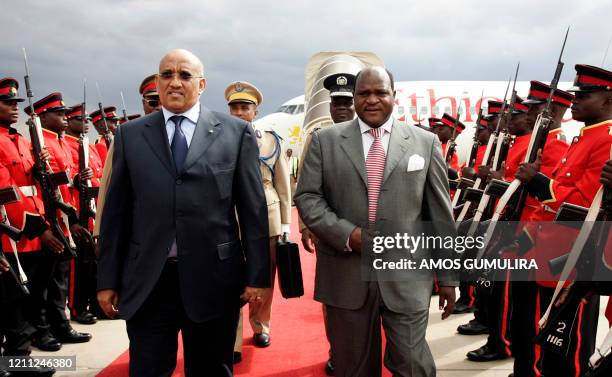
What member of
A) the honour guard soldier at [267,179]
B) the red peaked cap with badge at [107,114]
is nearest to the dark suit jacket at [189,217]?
the honour guard soldier at [267,179]

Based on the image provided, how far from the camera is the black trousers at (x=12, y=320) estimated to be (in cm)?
412

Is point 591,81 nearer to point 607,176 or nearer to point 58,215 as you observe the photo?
point 607,176

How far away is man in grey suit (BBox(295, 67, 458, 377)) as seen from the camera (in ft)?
8.41

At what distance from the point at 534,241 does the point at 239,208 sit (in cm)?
219

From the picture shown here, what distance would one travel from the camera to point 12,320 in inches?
165

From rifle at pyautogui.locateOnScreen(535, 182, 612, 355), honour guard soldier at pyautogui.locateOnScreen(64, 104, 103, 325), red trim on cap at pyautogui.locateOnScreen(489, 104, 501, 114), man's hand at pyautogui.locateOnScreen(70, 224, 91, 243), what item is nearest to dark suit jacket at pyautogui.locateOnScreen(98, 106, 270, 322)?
rifle at pyautogui.locateOnScreen(535, 182, 612, 355)

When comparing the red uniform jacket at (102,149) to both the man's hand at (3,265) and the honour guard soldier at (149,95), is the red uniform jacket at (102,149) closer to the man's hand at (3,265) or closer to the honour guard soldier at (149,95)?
the honour guard soldier at (149,95)

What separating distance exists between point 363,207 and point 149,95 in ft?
9.88

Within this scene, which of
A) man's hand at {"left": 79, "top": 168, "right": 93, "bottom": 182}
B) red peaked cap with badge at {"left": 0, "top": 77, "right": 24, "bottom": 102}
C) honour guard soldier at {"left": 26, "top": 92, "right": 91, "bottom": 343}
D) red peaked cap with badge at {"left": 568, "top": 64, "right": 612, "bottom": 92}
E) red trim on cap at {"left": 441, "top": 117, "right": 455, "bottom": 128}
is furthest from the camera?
red trim on cap at {"left": 441, "top": 117, "right": 455, "bottom": 128}

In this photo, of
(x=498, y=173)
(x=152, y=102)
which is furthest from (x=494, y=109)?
(x=152, y=102)

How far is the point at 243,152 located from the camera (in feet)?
8.55

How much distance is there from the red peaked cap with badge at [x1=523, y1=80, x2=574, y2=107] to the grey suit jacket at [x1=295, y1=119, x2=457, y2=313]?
2125 millimetres

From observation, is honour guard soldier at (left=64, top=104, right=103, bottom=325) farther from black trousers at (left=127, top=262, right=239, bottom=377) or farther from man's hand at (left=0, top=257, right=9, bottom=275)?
black trousers at (left=127, top=262, right=239, bottom=377)

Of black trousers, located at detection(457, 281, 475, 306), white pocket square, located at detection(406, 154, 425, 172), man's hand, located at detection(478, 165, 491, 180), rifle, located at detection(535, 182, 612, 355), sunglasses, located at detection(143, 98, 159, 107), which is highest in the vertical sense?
sunglasses, located at detection(143, 98, 159, 107)
